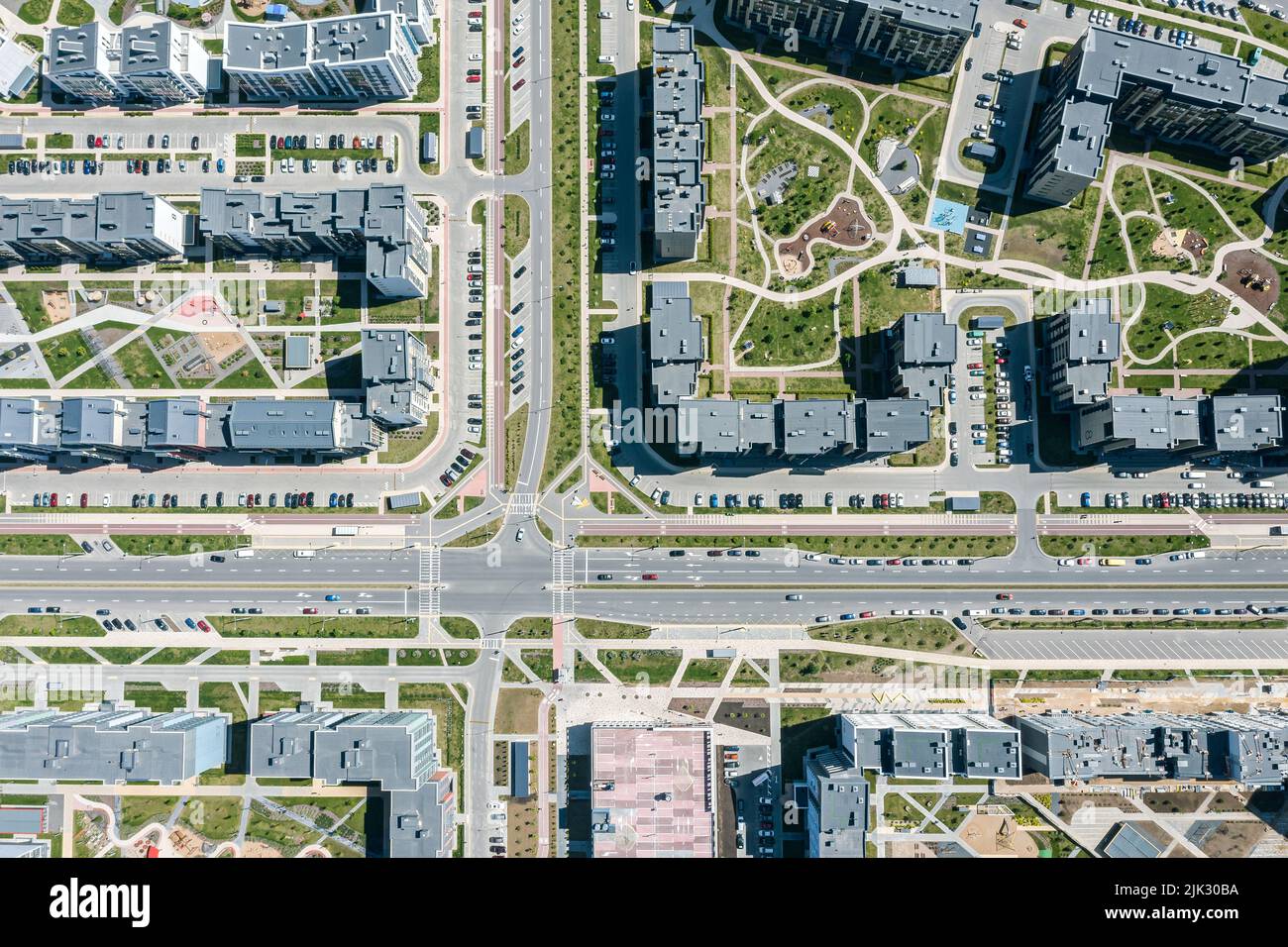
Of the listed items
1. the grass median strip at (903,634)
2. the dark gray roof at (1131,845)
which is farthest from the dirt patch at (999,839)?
the grass median strip at (903,634)

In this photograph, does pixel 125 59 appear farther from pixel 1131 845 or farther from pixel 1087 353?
pixel 1131 845

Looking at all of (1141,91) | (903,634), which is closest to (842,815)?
(903,634)

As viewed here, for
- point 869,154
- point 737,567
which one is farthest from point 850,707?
point 869,154

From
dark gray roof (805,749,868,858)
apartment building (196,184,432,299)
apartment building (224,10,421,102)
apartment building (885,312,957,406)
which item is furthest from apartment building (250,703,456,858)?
apartment building (224,10,421,102)

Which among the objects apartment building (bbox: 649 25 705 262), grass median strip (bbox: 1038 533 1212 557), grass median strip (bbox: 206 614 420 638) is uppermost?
apartment building (bbox: 649 25 705 262)

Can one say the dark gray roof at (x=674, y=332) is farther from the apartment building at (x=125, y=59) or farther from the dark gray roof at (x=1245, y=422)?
the apartment building at (x=125, y=59)

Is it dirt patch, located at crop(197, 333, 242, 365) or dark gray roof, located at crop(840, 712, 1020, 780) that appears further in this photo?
dirt patch, located at crop(197, 333, 242, 365)

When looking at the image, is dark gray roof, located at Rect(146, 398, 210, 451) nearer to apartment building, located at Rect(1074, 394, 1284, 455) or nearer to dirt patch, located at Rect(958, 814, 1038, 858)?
dirt patch, located at Rect(958, 814, 1038, 858)

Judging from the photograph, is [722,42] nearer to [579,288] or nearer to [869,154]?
[869,154]
